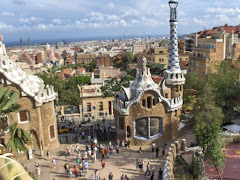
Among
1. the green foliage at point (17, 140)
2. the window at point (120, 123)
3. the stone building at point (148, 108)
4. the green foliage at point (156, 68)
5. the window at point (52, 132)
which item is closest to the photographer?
the green foliage at point (17, 140)

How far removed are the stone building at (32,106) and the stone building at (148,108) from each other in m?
7.00

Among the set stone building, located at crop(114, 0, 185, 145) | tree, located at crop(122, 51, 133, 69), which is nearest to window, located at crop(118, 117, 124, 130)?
stone building, located at crop(114, 0, 185, 145)

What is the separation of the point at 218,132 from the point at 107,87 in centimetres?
2341

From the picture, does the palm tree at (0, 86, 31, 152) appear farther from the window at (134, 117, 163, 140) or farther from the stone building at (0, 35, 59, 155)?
the window at (134, 117, 163, 140)

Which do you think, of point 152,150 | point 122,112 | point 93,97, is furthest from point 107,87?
point 152,150

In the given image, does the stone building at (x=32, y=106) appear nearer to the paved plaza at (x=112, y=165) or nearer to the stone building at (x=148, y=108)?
the paved plaza at (x=112, y=165)

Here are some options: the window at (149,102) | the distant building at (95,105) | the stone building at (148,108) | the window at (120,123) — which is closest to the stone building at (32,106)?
the window at (120,123)

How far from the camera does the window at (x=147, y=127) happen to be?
86.6 feet

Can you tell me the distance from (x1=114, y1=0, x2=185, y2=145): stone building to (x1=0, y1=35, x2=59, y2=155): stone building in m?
7.00

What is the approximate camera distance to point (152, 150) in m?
25.2

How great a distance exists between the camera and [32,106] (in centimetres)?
2423

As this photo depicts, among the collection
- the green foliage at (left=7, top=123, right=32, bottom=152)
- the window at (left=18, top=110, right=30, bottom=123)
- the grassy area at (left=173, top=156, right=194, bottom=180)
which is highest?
the green foliage at (left=7, top=123, right=32, bottom=152)

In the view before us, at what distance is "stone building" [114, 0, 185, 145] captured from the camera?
25.8 meters

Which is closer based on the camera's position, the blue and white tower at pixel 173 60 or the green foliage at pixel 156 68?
the blue and white tower at pixel 173 60
